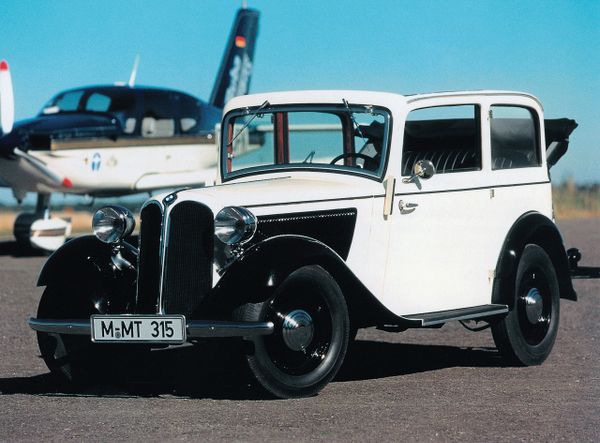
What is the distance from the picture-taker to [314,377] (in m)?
6.85

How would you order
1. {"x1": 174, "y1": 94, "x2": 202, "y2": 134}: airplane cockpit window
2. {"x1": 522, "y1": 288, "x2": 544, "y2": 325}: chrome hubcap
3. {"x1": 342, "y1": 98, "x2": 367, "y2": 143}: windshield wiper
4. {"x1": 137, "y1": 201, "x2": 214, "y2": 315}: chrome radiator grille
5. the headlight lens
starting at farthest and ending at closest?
{"x1": 174, "y1": 94, "x2": 202, "y2": 134}: airplane cockpit window < {"x1": 522, "y1": 288, "x2": 544, "y2": 325}: chrome hubcap < {"x1": 342, "y1": 98, "x2": 367, "y2": 143}: windshield wiper < {"x1": 137, "y1": 201, "x2": 214, "y2": 315}: chrome radiator grille < the headlight lens

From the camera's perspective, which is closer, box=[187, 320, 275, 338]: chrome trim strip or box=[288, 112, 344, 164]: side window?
box=[187, 320, 275, 338]: chrome trim strip

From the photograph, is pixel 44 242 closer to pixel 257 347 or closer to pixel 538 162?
pixel 538 162

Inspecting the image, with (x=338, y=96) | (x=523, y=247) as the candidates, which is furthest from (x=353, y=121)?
(x=523, y=247)

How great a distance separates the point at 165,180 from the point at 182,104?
5.25 ft

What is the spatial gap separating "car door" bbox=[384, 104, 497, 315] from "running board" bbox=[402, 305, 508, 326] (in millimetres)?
72

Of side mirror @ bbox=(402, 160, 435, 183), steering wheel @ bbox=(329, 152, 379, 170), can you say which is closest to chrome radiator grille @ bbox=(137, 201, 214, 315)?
steering wheel @ bbox=(329, 152, 379, 170)

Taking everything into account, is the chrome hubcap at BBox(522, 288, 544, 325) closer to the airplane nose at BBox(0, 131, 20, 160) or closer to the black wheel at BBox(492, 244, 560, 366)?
the black wheel at BBox(492, 244, 560, 366)

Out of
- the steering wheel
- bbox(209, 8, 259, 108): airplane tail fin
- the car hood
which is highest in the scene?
bbox(209, 8, 259, 108): airplane tail fin

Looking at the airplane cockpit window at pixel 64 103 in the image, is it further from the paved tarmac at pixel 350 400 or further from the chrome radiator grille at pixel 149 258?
the chrome radiator grille at pixel 149 258

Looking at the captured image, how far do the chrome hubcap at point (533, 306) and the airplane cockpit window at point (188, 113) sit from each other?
51.5 feet

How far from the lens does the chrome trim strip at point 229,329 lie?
645cm

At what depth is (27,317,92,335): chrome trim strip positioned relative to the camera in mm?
6922

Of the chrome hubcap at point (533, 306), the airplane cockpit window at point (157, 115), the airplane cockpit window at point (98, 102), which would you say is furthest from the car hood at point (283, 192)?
the airplane cockpit window at point (157, 115)
